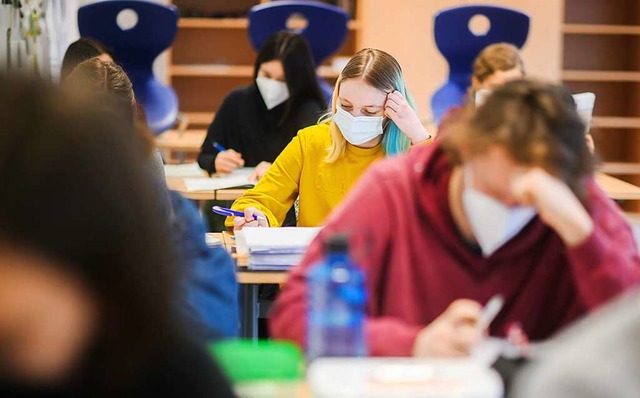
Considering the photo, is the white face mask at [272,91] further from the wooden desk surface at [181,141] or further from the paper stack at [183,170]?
the wooden desk surface at [181,141]

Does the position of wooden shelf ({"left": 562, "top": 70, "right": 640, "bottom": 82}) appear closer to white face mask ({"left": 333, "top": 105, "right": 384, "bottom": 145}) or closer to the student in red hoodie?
white face mask ({"left": 333, "top": 105, "right": 384, "bottom": 145})

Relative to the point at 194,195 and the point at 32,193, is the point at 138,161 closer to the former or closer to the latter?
the point at 32,193

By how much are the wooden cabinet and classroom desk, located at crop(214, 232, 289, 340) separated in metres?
5.33

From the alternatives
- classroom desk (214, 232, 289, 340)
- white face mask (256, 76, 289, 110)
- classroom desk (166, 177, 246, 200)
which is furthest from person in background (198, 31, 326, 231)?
classroom desk (214, 232, 289, 340)

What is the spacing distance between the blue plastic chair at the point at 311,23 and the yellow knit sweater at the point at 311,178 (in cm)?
266

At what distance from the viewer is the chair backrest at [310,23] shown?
593 cm

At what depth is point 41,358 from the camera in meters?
1.07

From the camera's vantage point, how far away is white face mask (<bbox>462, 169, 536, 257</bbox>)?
182 centimetres

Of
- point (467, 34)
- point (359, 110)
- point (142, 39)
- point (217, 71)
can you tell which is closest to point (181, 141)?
point (142, 39)

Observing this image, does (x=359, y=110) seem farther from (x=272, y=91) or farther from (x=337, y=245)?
(x=337, y=245)

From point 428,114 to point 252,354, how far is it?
6.28 meters

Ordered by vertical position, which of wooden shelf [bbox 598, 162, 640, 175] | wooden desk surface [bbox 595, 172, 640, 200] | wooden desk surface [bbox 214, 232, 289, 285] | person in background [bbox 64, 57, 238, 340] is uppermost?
person in background [bbox 64, 57, 238, 340]

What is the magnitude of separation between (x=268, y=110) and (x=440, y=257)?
267 cm

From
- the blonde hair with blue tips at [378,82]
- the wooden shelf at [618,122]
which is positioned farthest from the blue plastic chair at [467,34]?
the blonde hair with blue tips at [378,82]
